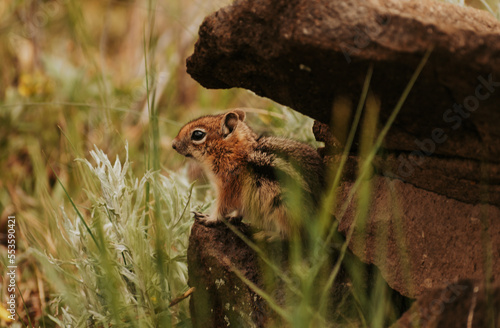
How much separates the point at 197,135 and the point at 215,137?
0.50 ft

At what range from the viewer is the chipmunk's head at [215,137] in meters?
3.57

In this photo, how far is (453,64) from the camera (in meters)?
2.14

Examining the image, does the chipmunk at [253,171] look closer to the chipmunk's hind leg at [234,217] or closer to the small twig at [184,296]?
the chipmunk's hind leg at [234,217]

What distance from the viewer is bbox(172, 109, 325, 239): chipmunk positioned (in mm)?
3117

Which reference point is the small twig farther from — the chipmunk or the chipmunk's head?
the chipmunk's head

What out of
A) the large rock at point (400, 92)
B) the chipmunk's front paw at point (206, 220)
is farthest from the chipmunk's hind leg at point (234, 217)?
the large rock at point (400, 92)

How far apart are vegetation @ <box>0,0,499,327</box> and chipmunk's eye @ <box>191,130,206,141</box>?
260mm

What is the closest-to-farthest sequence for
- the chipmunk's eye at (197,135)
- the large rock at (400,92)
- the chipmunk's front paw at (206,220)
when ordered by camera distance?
1. the large rock at (400,92)
2. the chipmunk's front paw at (206,220)
3. the chipmunk's eye at (197,135)

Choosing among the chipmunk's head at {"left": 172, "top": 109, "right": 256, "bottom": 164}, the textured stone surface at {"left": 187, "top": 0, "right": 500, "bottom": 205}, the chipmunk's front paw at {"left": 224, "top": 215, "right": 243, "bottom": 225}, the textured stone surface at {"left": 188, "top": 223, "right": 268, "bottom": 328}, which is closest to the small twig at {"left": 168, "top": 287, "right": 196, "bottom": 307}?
the textured stone surface at {"left": 188, "top": 223, "right": 268, "bottom": 328}

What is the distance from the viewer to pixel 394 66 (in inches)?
87.1

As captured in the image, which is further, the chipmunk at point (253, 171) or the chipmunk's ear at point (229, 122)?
the chipmunk's ear at point (229, 122)

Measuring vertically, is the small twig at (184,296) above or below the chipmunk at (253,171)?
below

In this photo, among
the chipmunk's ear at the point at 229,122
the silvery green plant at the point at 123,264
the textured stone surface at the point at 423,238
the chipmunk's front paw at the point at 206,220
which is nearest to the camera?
the textured stone surface at the point at 423,238

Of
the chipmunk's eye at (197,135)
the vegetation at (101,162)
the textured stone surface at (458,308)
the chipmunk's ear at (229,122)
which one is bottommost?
the vegetation at (101,162)
